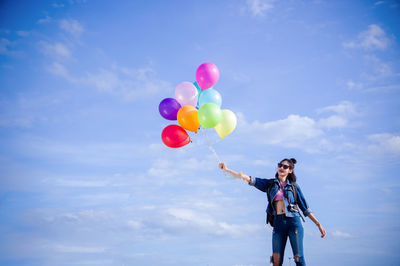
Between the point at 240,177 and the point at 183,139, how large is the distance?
189 centimetres

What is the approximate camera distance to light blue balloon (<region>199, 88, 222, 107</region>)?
7.12 metres

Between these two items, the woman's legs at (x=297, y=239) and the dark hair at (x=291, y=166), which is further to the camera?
the dark hair at (x=291, y=166)

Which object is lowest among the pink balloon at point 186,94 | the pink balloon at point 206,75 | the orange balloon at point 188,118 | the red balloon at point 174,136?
the red balloon at point 174,136

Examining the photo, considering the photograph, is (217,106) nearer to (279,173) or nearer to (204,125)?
(204,125)

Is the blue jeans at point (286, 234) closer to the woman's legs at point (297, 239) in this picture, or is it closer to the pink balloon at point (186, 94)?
the woman's legs at point (297, 239)

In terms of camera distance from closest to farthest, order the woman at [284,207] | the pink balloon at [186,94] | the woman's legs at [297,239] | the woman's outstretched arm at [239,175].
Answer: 1. the woman's legs at [297,239]
2. the woman at [284,207]
3. the woman's outstretched arm at [239,175]
4. the pink balloon at [186,94]

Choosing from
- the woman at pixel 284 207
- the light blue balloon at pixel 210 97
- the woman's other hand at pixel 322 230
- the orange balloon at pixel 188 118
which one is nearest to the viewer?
the woman at pixel 284 207

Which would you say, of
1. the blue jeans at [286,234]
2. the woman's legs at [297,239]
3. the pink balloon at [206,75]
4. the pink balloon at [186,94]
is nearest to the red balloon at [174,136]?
the pink balloon at [186,94]

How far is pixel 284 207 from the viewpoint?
17.4 ft

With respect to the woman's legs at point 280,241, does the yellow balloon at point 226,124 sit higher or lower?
higher

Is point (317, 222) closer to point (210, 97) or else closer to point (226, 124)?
point (226, 124)

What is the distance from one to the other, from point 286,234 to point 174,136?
2.82m

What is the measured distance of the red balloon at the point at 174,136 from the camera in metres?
6.94

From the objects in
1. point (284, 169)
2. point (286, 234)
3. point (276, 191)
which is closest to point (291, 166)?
point (284, 169)
